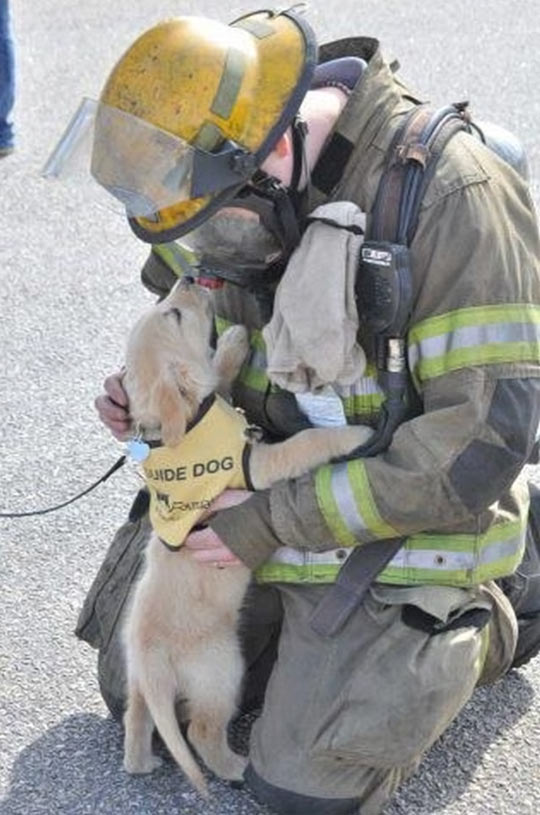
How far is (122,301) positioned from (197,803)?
2799mm

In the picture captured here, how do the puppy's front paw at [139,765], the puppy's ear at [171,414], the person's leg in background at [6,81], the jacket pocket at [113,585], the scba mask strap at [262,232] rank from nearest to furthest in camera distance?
the scba mask strap at [262,232] < the puppy's ear at [171,414] < the puppy's front paw at [139,765] < the jacket pocket at [113,585] < the person's leg in background at [6,81]

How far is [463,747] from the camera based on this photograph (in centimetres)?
338

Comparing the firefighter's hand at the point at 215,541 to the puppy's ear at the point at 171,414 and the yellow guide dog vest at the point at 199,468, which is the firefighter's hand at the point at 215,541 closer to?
the yellow guide dog vest at the point at 199,468

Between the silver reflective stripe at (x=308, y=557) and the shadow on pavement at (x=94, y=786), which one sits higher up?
the silver reflective stripe at (x=308, y=557)

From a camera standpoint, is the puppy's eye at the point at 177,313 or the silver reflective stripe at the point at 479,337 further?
the puppy's eye at the point at 177,313

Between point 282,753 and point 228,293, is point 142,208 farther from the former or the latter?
point 282,753

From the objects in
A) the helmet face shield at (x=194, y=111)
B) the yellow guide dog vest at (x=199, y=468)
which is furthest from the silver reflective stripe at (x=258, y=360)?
the helmet face shield at (x=194, y=111)

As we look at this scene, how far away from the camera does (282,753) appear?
320 cm

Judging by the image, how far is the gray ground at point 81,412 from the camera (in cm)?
332

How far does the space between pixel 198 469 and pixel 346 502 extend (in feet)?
1.14

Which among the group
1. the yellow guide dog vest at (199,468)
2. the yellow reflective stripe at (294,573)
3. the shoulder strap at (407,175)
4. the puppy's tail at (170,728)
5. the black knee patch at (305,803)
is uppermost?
the shoulder strap at (407,175)

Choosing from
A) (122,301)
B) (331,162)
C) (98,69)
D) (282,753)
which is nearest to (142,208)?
(331,162)

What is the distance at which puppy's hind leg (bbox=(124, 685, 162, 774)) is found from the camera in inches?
131

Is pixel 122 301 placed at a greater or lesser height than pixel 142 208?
lesser
